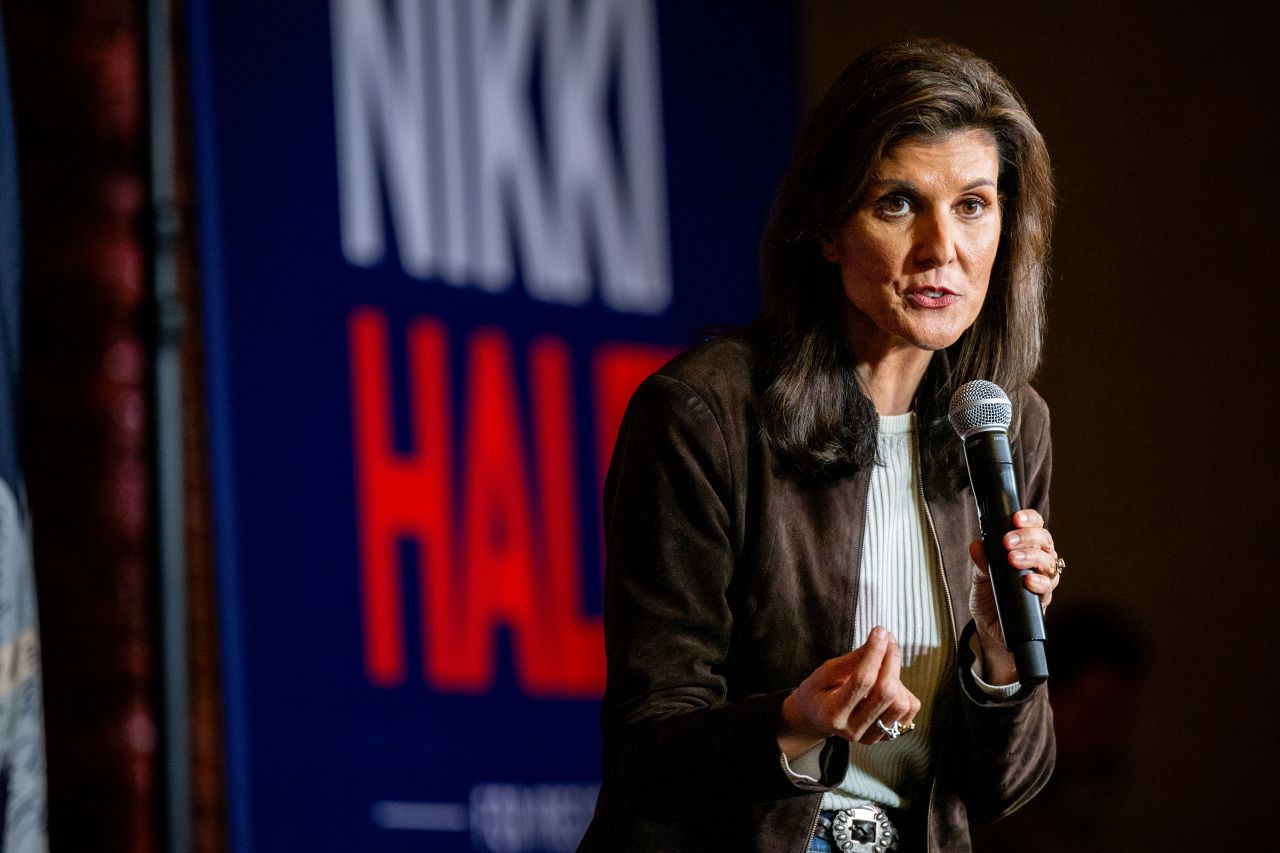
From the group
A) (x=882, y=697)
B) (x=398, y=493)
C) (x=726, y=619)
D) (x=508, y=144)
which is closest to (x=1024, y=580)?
(x=882, y=697)

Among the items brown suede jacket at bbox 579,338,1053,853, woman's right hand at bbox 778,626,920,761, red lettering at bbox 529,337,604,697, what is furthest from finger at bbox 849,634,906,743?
red lettering at bbox 529,337,604,697

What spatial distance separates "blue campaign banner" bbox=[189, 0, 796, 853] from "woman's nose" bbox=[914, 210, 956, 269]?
170 centimetres

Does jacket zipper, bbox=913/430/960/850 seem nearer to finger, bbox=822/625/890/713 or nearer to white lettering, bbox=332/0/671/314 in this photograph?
finger, bbox=822/625/890/713

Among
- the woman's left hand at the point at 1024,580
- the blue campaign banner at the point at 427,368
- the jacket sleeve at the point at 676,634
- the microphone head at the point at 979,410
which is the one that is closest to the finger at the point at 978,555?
the woman's left hand at the point at 1024,580

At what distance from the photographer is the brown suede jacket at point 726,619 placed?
4.81 feet

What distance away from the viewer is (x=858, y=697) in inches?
50.6

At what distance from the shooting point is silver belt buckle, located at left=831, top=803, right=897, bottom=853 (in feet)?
4.94

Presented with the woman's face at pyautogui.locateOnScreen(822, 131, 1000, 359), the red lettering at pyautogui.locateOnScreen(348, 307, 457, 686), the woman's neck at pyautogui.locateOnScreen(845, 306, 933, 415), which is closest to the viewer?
the woman's face at pyautogui.locateOnScreen(822, 131, 1000, 359)

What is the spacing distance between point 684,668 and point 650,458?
0.68 feet

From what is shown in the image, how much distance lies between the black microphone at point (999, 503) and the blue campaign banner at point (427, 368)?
174 cm

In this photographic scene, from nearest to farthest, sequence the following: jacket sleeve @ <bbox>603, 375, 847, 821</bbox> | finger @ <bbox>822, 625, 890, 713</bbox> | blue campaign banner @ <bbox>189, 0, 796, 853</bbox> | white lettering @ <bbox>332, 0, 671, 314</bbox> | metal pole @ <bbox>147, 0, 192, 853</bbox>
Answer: finger @ <bbox>822, 625, 890, 713</bbox> < jacket sleeve @ <bbox>603, 375, 847, 821</bbox> < metal pole @ <bbox>147, 0, 192, 853</bbox> < blue campaign banner @ <bbox>189, 0, 796, 853</bbox> < white lettering @ <bbox>332, 0, 671, 314</bbox>

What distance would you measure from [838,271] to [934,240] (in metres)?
0.16

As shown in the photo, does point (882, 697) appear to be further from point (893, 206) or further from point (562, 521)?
point (562, 521)

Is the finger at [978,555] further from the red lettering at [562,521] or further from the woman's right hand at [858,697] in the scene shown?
the red lettering at [562,521]
